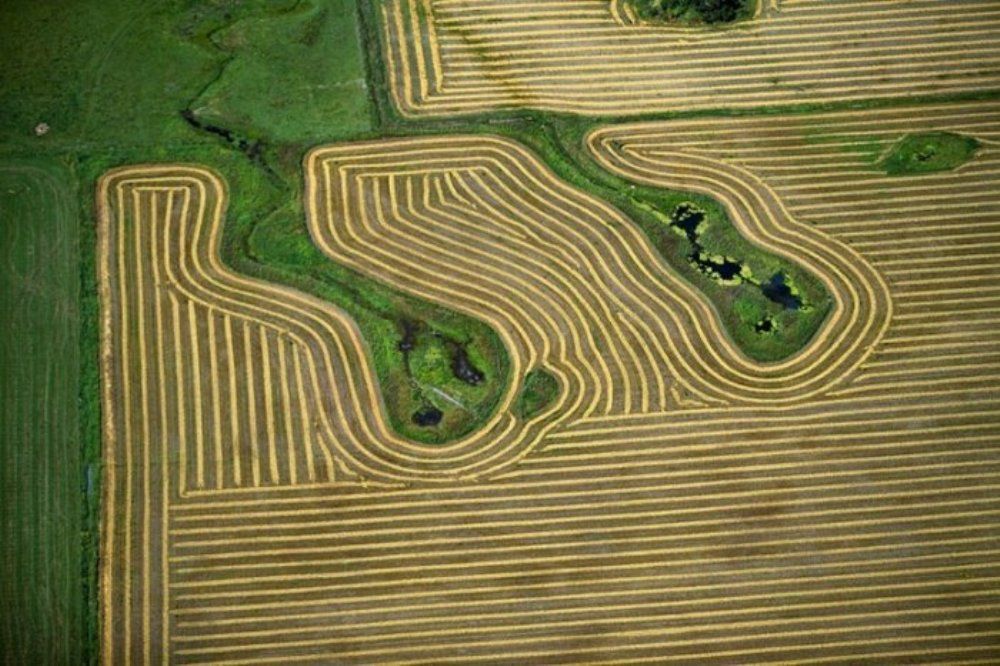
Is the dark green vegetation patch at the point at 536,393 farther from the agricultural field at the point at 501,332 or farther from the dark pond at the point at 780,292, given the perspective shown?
the dark pond at the point at 780,292

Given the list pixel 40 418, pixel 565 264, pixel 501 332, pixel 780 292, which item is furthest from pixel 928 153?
pixel 40 418

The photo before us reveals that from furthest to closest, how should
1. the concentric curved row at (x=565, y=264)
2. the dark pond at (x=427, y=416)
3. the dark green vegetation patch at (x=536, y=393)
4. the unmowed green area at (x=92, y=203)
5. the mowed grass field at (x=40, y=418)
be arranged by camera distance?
the concentric curved row at (x=565, y=264) → the dark green vegetation patch at (x=536, y=393) → the dark pond at (x=427, y=416) → the unmowed green area at (x=92, y=203) → the mowed grass field at (x=40, y=418)

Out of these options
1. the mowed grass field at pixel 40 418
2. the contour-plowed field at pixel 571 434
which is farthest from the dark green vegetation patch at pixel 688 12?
the mowed grass field at pixel 40 418

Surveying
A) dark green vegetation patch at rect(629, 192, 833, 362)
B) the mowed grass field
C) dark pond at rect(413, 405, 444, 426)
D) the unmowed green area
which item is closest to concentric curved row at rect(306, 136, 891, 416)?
dark green vegetation patch at rect(629, 192, 833, 362)

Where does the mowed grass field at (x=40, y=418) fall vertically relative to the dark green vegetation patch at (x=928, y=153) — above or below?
below

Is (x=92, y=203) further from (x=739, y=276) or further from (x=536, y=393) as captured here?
(x=739, y=276)

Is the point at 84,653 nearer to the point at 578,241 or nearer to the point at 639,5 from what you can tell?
the point at 578,241
